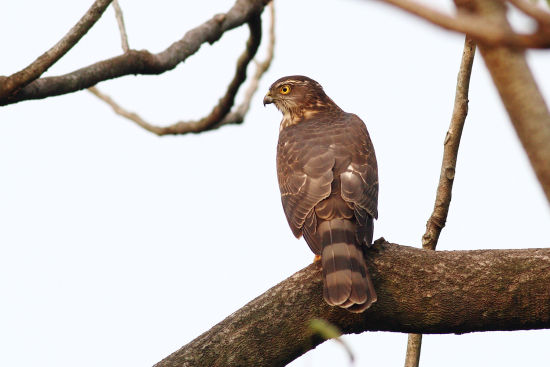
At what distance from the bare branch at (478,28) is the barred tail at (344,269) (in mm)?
3173

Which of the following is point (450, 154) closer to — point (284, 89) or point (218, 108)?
point (218, 108)

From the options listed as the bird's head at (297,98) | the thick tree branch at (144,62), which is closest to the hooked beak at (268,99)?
the bird's head at (297,98)

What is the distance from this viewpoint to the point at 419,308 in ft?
13.4

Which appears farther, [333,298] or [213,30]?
[213,30]

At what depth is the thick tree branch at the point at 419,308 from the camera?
3.97 meters

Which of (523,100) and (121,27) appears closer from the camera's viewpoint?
(523,100)

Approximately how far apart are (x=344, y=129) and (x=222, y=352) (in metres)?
2.89

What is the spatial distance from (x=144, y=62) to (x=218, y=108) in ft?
6.91

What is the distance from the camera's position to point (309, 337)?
404 centimetres

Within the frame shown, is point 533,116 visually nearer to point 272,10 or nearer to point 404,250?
point 404,250

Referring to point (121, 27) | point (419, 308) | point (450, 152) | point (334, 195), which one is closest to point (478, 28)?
point (419, 308)

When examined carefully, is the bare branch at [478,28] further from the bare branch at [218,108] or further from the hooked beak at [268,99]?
the hooked beak at [268,99]

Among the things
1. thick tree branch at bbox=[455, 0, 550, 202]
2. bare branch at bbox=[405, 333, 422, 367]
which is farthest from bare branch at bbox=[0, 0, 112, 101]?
thick tree branch at bbox=[455, 0, 550, 202]

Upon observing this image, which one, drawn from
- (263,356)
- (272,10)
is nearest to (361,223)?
(263,356)
